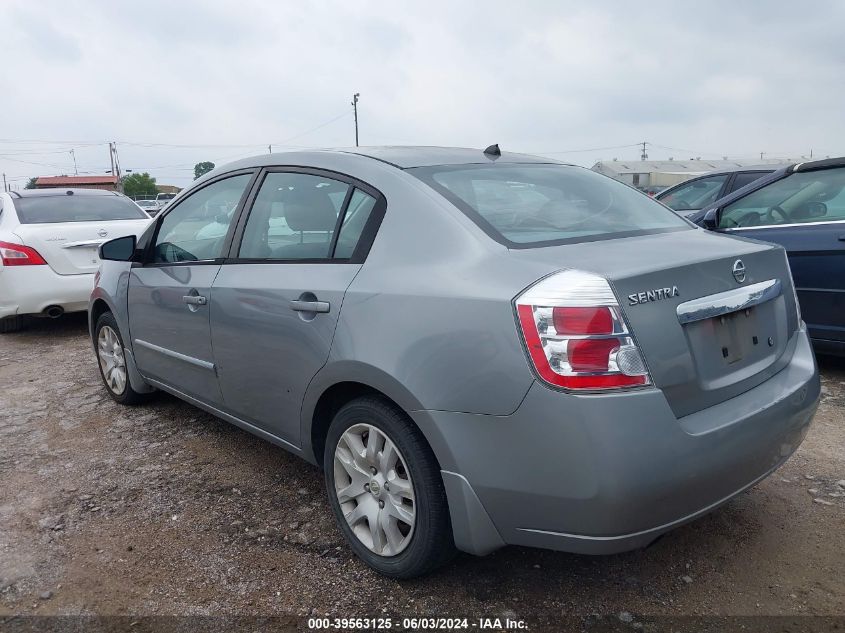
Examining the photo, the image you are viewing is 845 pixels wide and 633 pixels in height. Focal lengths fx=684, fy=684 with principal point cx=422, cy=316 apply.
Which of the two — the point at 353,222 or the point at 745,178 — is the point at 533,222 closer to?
the point at 353,222

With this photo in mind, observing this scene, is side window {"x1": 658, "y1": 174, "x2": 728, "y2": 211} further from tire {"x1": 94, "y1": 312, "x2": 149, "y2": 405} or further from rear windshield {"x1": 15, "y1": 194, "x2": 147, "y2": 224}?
rear windshield {"x1": 15, "y1": 194, "x2": 147, "y2": 224}

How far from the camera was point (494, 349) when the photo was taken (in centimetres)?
202

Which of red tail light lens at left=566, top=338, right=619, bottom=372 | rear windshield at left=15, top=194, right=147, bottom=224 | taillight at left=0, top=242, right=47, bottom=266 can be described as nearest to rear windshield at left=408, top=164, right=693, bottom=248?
red tail light lens at left=566, top=338, right=619, bottom=372

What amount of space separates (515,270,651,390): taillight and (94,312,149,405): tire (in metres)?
3.21

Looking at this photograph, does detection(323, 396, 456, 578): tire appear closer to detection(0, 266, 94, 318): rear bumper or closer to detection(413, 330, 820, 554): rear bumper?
detection(413, 330, 820, 554): rear bumper

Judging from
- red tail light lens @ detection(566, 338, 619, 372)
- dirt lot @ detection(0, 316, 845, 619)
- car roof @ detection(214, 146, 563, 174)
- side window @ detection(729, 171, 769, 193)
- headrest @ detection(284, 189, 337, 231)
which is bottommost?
dirt lot @ detection(0, 316, 845, 619)

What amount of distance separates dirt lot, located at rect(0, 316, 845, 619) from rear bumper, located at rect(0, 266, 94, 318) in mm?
2991

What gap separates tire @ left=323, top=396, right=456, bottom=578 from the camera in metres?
2.27

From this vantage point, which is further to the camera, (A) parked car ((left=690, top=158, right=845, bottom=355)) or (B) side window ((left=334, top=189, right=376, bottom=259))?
(A) parked car ((left=690, top=158, right=845, bottom=355))

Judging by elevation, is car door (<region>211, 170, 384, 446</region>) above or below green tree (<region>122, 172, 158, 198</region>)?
below

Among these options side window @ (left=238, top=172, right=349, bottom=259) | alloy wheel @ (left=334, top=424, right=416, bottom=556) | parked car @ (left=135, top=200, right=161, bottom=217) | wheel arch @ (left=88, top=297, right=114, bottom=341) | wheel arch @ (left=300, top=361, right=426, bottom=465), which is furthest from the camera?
parked car @ (left=135, top=200, right=161, bottom=217)

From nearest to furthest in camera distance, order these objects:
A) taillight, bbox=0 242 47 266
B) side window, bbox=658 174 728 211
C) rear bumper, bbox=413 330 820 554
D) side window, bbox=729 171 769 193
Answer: rear bumper, bbox=413 330 820 554, taillight, bbox=0 242 47 266, side window, bbox=729 171 769 193, side window, bbox=658 174 728 211

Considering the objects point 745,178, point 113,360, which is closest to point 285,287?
point 113,360

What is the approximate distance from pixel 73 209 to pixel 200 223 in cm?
437
